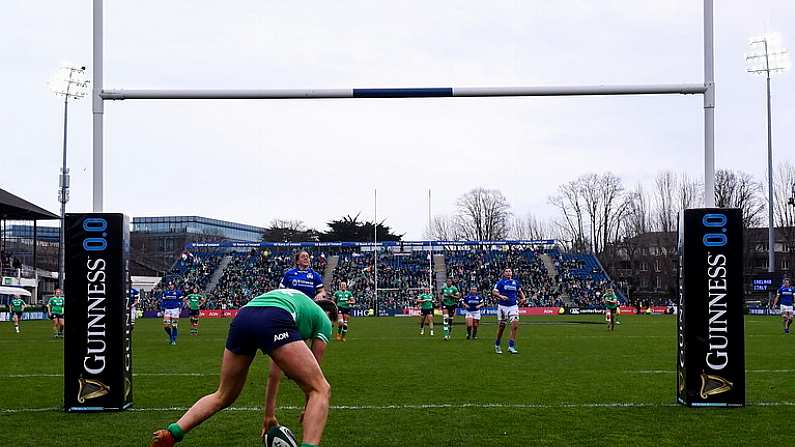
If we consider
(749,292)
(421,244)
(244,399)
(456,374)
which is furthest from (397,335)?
(749,292)

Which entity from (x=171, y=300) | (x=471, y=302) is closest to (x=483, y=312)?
(x=471, y=302)

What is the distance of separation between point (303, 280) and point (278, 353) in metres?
4.87

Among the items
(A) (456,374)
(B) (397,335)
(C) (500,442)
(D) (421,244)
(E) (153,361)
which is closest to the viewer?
(C) (500,442)

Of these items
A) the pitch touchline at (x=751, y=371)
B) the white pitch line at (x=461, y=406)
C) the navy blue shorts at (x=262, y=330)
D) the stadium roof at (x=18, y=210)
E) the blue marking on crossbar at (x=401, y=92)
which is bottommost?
the pitch touchline at (x=751, y=371)

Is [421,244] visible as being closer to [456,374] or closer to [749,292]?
[749,292]

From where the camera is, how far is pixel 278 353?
683 cm

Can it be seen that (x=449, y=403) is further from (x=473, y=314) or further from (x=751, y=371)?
(x=473, y=314)

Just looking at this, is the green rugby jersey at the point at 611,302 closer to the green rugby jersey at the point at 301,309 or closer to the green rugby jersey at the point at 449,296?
the green rugby jersey at the point at 449,296

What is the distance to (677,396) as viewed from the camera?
11602 mm

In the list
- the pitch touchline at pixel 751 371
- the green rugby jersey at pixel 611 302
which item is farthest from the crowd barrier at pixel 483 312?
the pitch touchline at pixel 751 371

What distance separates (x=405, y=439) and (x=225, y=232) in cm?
13587

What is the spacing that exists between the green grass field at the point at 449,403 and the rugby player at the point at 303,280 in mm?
1530

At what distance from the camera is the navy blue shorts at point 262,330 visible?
22.4 ft

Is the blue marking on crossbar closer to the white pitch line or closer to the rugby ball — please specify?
the white pitch line
